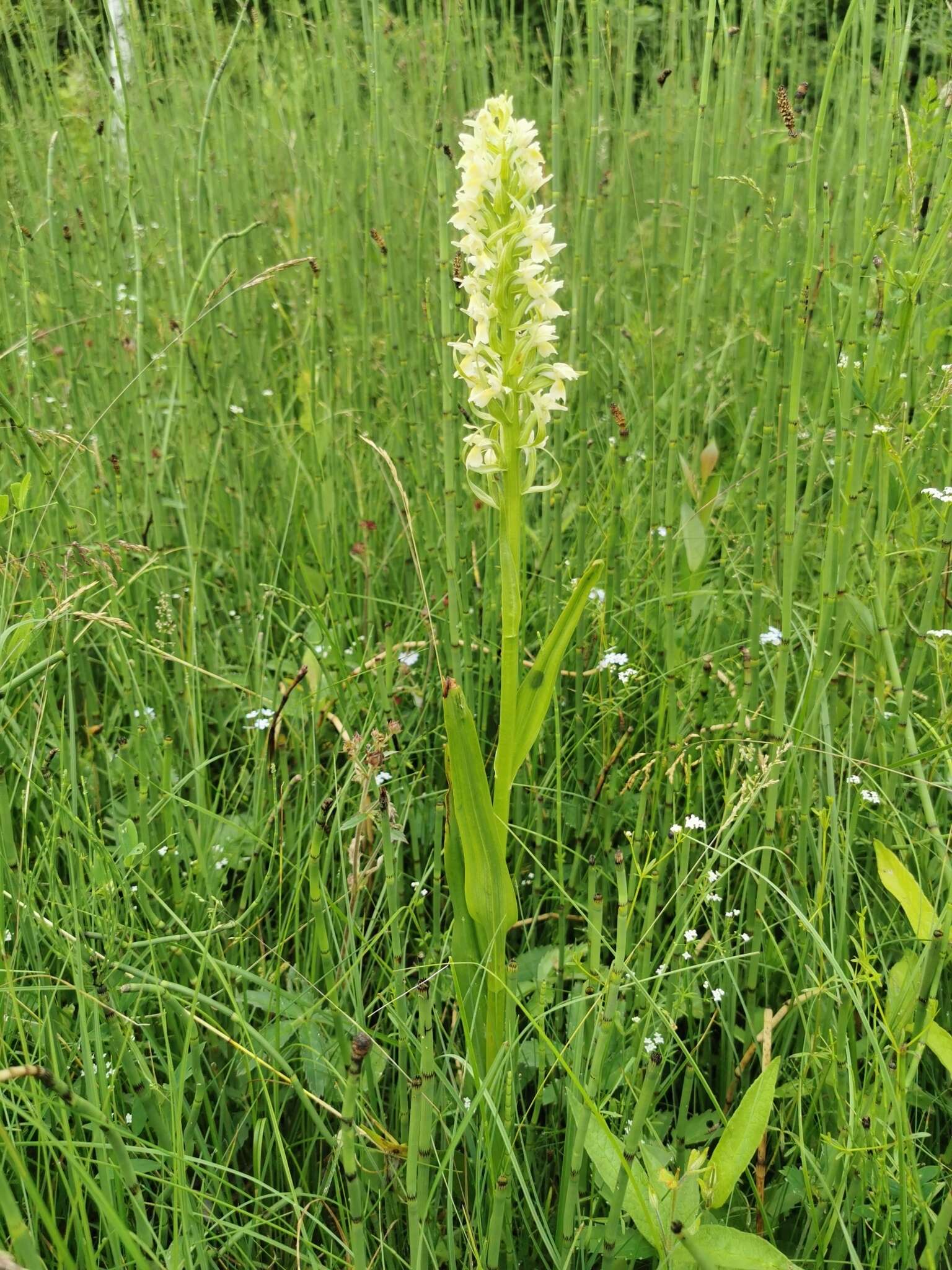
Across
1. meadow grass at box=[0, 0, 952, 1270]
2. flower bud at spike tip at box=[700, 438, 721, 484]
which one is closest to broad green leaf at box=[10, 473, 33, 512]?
meadow grass at box=[0, 0, 952, 1270]

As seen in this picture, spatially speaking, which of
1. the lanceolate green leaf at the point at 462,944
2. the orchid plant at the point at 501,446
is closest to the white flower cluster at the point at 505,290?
the orchid plant at the point at 501,446

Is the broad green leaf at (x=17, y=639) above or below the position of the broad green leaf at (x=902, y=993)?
above

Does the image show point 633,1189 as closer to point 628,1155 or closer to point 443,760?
point 628,1155

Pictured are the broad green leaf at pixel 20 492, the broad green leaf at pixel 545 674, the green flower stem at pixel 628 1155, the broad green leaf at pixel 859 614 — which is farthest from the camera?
the broad green leaf at pixel 859 614

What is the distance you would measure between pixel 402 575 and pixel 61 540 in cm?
55

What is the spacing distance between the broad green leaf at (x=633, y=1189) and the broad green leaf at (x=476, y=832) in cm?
18

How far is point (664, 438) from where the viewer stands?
6.31 ft

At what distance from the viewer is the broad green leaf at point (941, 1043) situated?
2.91 feet

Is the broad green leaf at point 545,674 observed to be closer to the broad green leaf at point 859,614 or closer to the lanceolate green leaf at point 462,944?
the lanceolate green leaf at point 462,944

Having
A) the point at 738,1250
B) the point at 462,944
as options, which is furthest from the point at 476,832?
the point at 738,1250

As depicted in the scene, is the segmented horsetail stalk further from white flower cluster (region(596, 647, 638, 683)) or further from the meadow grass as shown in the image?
white flower cluster (region(596, 647, 638, 683))

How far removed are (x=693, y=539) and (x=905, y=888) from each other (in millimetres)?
673

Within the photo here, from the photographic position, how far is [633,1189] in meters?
0.80

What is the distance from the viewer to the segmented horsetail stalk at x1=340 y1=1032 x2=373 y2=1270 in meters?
0.57
